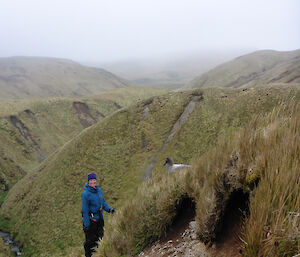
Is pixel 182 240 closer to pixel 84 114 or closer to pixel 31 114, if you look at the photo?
pixel 31 114

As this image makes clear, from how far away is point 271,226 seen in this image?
7.17ft

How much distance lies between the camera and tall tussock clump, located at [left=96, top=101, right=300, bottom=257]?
218 cm

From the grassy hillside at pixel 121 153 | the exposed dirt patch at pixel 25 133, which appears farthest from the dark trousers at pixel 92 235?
the exposed dirt patch at pixel 25 133

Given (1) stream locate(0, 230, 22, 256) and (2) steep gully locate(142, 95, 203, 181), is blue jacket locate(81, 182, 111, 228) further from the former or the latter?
(1) stream locate(0, 230, 22, 256)

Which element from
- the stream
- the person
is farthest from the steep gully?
the stream

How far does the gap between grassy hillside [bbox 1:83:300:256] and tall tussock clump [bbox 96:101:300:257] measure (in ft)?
37.1

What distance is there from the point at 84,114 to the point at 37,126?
15755mm

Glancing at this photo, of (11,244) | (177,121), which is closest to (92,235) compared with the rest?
(11,244)

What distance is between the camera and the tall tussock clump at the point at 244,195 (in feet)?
7.14

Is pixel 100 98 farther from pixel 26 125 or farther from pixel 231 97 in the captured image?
pixel 231 97

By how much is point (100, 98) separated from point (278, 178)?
75733 mm

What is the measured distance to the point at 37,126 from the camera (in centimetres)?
5031

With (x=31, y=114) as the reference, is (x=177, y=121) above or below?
above

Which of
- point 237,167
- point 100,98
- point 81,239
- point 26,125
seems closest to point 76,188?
point 81,239
